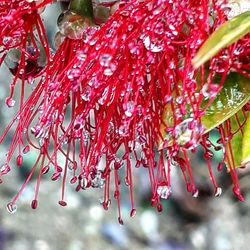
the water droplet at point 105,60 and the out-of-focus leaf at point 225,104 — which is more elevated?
the water droplet at point 105,60

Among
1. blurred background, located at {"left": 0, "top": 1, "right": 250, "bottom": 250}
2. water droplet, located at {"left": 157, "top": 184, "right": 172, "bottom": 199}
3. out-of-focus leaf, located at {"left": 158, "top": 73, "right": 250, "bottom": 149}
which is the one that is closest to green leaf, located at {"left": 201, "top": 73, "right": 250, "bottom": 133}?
out-of-focus leaf, located at {"left": 158, "top": 73, "right": 250, "bottom": 149}

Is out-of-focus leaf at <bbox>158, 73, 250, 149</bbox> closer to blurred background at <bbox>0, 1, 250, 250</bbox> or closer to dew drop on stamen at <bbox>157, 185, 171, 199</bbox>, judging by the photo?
dew drop on stamen at <bbox>157, 185, 171, 199</bbox>

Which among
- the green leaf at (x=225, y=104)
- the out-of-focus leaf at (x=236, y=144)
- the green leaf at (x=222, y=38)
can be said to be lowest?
the out-of-focus leaf at (x=236, y=144)

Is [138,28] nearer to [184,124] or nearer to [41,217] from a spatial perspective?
[184,124]

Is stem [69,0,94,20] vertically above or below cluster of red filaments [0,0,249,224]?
above

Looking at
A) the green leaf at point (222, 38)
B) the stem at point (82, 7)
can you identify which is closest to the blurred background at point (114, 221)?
the stem at point (82, 7)

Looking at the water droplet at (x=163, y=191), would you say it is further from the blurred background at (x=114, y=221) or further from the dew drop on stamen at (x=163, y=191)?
the blurred background at (x=114, y=221)

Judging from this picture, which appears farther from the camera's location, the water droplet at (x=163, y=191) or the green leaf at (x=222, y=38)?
the water droplet at (x=163, y=191)
